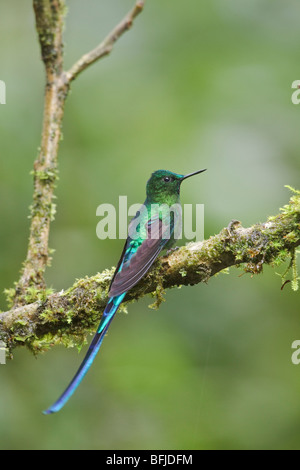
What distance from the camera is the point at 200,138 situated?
461cm

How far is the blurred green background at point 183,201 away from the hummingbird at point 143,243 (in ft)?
1.96

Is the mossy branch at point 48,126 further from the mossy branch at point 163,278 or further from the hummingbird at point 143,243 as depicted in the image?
the hummingbird at point 143,243

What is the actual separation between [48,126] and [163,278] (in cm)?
130

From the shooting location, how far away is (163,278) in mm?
2791

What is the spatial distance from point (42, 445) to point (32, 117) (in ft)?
8.56

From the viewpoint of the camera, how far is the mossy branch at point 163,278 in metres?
2.56

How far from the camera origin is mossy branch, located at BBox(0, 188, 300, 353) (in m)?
2.56
